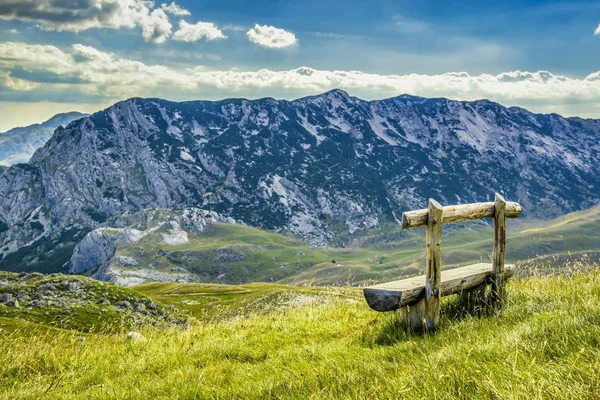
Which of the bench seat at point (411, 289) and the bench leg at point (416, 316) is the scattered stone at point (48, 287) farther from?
the bench leg at point (416, 316)

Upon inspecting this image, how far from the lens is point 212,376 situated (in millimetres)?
7246

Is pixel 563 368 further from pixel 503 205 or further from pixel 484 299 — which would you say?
pixel 503 205

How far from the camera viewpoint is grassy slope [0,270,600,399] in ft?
16.3

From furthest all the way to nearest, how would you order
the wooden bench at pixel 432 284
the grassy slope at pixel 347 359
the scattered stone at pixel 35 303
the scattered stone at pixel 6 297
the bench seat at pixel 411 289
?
the scattered stone at pixel 35 303
the scattered stone at pixel 6 297
the wooden bench at pixel 432 284
the bench seat at pixel 411 289
the grassy slope at pixel 347 359

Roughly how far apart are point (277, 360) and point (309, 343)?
1.46 m

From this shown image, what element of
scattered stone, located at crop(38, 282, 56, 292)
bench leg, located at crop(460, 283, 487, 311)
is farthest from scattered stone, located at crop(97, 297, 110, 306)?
bench leg, located at crop(460, 283, 487, 311)

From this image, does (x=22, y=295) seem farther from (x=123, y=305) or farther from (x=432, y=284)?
(x=432, y=284)

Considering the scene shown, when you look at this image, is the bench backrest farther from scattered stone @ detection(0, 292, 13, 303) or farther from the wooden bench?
scattered stone @ detection(0, 292, 13, 303)

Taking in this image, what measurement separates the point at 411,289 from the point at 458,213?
90.8 inches

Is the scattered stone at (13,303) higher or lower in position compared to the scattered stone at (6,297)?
lower

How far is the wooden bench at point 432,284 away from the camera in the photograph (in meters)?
8.56

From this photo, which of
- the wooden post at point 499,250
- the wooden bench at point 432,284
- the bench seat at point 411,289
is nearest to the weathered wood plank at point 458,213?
the wooden bench at point 432,284

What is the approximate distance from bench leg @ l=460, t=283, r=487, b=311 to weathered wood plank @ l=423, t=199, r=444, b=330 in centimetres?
179

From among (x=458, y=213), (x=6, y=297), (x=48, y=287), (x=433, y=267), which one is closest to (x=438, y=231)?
(x=433, y=267)
